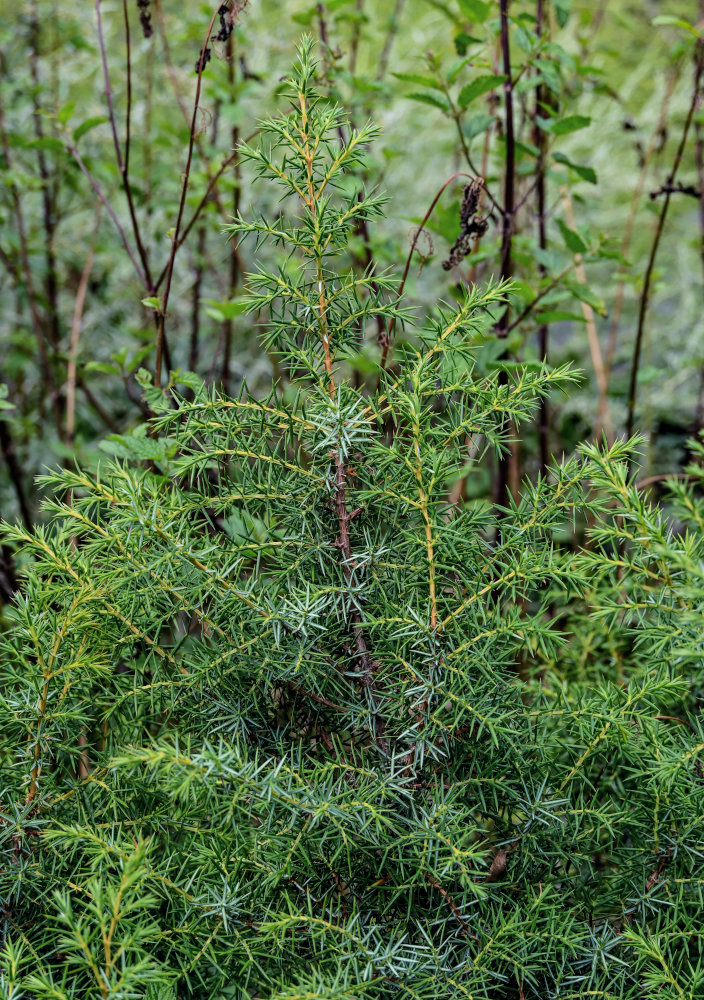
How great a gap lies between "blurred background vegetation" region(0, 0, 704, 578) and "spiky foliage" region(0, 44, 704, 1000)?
11.2 inches

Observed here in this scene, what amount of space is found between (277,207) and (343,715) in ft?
7.36

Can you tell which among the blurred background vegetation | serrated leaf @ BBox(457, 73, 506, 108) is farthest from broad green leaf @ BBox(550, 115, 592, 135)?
serrated leaf @ BBox(457, 73, 506, 108)

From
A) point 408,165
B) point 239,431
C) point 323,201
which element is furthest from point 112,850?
point 408,165

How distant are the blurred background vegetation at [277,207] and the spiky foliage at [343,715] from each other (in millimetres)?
285

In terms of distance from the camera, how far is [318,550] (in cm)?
60

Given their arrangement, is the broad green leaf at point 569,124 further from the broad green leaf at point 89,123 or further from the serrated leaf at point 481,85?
the broad green leaf at point 89,123

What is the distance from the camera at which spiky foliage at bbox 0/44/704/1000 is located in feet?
1.80

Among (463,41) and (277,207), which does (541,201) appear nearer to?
(463,41)

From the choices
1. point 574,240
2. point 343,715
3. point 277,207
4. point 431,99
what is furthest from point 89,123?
point 277,207

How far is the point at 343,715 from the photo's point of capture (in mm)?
621

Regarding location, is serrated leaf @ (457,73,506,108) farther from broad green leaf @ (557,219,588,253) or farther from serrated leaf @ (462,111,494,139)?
broad green leaf @ (557,219,588,253)

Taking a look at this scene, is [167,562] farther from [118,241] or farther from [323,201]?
[118,241]

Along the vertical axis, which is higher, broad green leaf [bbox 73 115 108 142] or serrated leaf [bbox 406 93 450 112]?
serrated leaf [bbox 406 93 450 112]

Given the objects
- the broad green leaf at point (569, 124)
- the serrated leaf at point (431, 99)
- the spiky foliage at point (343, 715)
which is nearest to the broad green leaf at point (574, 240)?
the broad green leaf at point (569, 124)
